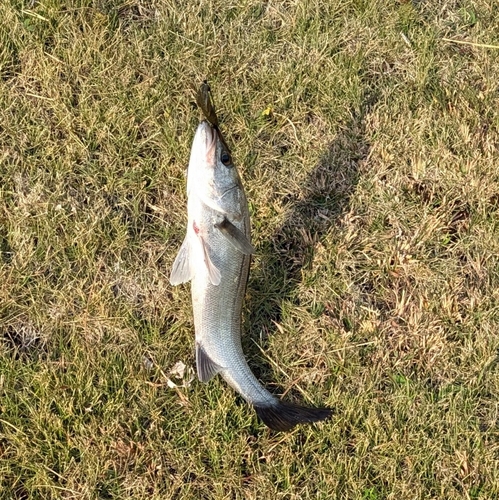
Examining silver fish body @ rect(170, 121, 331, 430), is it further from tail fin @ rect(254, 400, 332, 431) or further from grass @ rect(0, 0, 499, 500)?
grass @ rect(0, 0, 499, 500)

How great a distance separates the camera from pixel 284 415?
3.06 meters

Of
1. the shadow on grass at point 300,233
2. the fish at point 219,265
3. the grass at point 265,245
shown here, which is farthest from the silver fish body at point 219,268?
the shadow on grass at point 300,233

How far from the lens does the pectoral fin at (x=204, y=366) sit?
3072 millimetres

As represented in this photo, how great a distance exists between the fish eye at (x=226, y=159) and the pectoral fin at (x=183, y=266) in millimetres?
338

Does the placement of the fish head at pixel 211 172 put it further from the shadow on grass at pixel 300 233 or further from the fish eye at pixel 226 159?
the shadow on grass at pixel 300 233

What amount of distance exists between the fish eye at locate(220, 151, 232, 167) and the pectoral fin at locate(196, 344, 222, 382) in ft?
2.51

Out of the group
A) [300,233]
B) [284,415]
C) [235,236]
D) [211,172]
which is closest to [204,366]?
[284,415]

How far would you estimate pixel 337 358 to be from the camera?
3.48 meters

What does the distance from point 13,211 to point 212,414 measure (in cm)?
146

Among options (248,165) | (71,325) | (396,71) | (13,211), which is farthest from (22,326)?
(396,71)

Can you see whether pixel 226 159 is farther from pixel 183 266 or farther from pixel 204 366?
pixel 204 366

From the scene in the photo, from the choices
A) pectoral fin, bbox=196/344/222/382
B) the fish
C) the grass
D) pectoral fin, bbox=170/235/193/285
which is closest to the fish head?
the fish

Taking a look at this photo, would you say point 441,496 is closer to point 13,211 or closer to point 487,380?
point 487,380

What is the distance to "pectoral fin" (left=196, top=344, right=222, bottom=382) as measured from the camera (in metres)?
3.07
